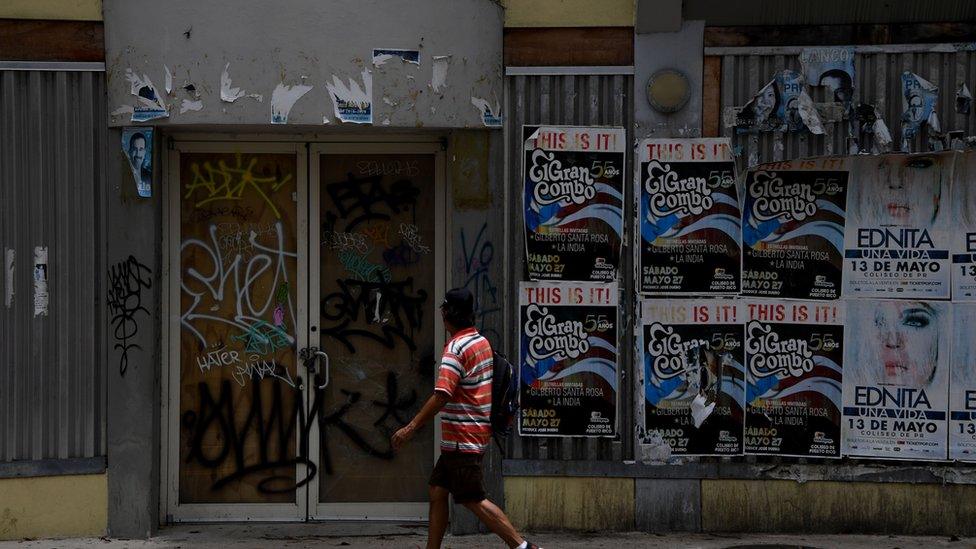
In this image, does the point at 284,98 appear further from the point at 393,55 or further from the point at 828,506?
the point at 828,506

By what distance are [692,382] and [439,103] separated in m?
2.56

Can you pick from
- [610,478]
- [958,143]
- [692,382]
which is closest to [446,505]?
[610,478]

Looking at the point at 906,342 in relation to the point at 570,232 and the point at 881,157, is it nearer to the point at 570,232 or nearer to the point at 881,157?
the point at 881,157

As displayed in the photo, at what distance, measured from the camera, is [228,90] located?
7.68 metres

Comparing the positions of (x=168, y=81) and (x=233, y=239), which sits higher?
(x=168, y=81)

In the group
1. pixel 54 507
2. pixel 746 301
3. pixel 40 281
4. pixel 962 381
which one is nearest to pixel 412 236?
pixel 746 301

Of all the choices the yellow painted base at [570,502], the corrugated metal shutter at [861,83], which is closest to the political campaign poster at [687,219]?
the corrugated metal shutter at [861,83]

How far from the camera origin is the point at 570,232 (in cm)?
793

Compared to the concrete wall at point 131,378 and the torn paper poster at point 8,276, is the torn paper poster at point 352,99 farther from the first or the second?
the torn paper poster at point 8,276

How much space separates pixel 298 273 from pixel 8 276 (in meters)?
1.92

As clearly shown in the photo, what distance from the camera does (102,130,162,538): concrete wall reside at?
7754mm

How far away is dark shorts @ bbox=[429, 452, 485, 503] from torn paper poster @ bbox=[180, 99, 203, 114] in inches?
115

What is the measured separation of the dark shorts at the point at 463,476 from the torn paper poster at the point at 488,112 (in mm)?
2394

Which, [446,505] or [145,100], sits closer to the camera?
[446,505]
